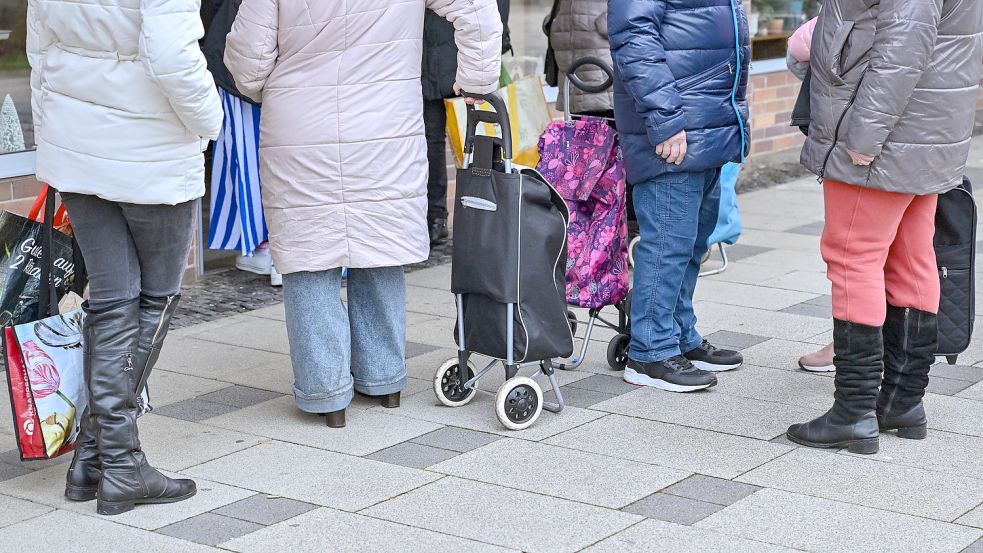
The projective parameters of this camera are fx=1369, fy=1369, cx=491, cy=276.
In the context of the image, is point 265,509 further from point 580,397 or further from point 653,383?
point 653,383

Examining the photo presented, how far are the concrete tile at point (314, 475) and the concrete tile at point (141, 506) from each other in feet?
0.24

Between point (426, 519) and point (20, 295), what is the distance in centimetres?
148

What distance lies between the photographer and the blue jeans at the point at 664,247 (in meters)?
5.03

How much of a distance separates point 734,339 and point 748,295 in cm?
88

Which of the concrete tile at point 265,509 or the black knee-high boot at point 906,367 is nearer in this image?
the concrete tile at point 265,509

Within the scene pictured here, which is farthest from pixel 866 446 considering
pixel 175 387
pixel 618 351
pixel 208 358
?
pixel 208 358

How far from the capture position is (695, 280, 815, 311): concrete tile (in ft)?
21.6

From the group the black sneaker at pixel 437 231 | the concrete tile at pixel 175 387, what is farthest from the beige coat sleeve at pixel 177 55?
the black sneaker at pixel 437 231

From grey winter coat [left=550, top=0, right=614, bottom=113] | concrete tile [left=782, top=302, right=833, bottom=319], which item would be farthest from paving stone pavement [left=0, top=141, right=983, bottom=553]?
grey winter coat [left=550, top=0, right=614, bottom=113]

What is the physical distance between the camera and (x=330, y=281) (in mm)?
4648

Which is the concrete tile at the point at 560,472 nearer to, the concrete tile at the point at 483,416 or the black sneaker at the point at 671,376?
the concrete tile at the point at 483,416

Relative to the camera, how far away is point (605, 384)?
206 inches

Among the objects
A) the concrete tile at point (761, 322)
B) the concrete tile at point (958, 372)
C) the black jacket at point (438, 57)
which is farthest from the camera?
the black jacket at point (438, 57)

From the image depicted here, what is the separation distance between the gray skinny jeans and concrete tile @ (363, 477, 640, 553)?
3.08 ft
